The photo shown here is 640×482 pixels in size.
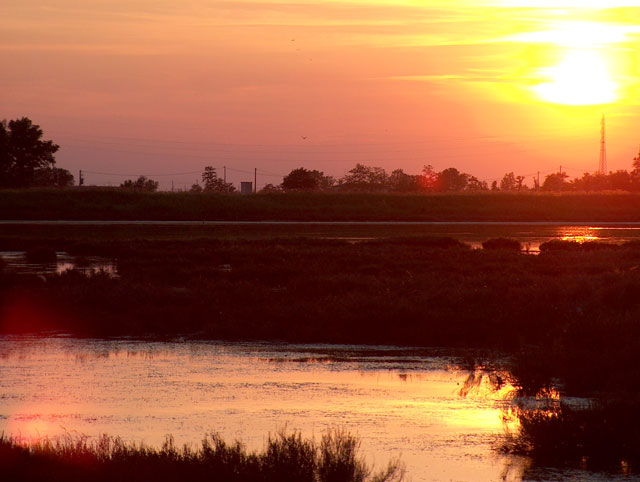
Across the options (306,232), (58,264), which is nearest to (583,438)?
(58,264)

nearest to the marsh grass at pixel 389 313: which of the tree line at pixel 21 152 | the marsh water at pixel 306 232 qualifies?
the marsh water at pixel 306 232

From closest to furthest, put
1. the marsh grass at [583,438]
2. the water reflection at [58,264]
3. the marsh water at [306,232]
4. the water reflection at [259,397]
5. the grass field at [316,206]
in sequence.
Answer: the marsh grass at [583,438]
the water reflection at [259,397]
the water reflection at [58,264]
the marsh water at [306,232]
the grass field at [316,206]

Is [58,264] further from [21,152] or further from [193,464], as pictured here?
[21,152]

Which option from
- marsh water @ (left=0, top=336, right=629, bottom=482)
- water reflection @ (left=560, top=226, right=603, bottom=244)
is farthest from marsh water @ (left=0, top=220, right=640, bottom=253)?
marsh water @ (left=0, top=336, right=629, bottom=482)

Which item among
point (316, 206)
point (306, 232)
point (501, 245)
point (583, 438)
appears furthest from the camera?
point (316, 206)

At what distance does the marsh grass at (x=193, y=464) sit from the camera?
9.02m

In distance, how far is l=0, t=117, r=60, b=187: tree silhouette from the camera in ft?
369

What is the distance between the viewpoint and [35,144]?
113688 millimetres

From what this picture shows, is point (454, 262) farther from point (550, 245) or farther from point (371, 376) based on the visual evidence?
point (371, 376)

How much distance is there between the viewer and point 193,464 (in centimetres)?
926

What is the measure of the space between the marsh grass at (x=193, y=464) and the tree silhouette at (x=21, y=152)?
355ft

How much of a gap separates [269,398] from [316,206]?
88.1 m

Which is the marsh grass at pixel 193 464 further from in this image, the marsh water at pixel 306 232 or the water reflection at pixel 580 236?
the marsh water at pixel 306 232

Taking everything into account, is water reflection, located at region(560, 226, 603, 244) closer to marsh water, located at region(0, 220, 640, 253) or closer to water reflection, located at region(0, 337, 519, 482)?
marsh water, located at region(0, 220, 640, 253)
